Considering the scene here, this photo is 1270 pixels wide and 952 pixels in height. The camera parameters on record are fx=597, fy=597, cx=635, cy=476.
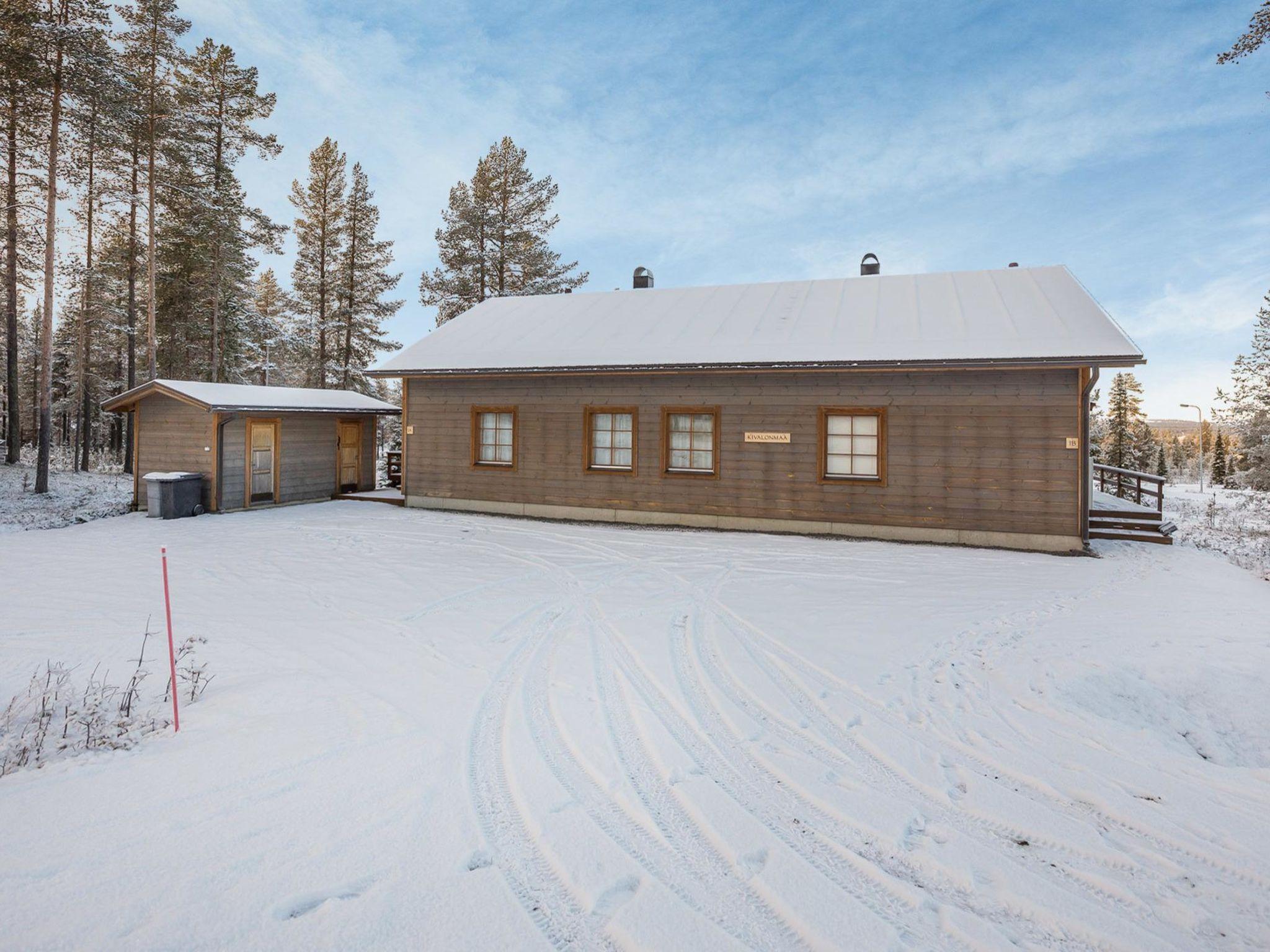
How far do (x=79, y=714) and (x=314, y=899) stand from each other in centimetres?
259

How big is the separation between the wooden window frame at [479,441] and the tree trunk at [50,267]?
10.3 metres

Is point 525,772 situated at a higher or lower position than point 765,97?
lower

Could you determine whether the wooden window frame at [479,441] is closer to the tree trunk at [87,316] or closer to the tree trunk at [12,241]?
the tree trunk at [12,241]

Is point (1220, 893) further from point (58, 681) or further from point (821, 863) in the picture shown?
point (58, 681)

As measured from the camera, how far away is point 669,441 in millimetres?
12078

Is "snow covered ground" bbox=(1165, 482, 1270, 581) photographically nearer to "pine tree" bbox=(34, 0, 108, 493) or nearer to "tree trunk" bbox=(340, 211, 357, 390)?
"pine tree" bbox=(34, 0, 108, 493)

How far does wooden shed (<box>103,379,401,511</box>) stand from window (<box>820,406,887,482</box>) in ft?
35.3

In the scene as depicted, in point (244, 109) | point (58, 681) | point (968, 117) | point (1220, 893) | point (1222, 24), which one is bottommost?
point (1220, 893)

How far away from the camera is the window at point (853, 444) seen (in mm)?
10672

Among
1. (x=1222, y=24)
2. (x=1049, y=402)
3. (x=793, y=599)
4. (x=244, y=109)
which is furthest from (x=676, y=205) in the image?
(x=793, y=599)

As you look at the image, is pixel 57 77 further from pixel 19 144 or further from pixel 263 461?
pixel 263 461

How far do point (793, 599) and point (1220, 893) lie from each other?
177 inches

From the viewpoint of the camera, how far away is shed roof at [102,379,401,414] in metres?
12.5

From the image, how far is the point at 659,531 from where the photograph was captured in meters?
11.6
